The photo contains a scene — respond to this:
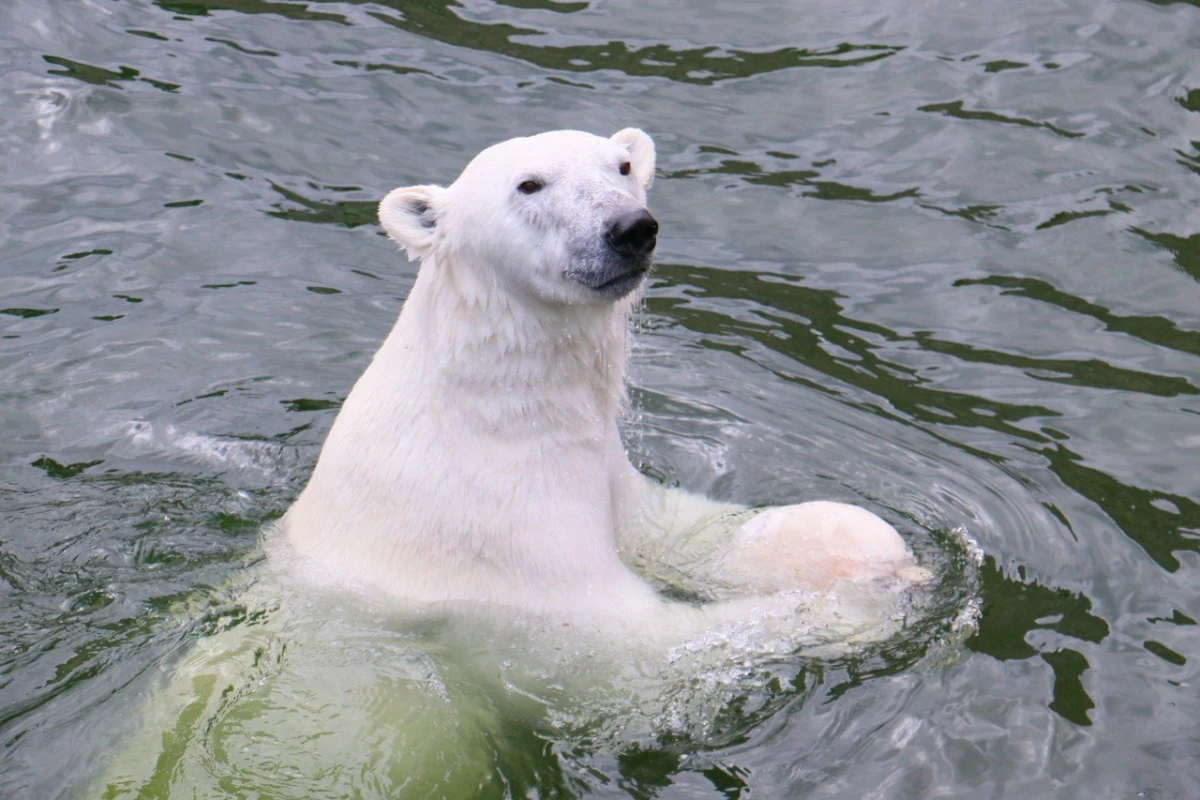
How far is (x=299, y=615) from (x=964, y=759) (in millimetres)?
2383

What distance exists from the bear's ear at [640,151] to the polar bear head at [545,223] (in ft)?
1.06

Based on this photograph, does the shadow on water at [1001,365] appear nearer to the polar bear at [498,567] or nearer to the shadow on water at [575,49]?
the polar bear at [498,567]

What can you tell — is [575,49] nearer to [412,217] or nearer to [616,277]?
[412,217]

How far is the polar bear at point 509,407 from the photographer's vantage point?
4.59 meters

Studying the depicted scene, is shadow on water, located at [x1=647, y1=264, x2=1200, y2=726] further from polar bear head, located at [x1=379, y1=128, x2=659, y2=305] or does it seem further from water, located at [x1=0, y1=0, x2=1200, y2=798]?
polar bear head, located at [x1=379, y1=128, x2=659, y2=305]

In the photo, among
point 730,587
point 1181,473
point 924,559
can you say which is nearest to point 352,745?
point 730,587

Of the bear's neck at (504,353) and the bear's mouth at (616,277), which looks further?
the bear's neck at (504,353)

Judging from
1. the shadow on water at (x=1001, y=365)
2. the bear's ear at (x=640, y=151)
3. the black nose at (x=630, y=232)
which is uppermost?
the bear's ear at (x=640, y=151)

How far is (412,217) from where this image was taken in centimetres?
484

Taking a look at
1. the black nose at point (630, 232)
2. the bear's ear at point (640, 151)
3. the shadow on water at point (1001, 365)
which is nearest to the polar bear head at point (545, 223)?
the black nose at point (630, 232)

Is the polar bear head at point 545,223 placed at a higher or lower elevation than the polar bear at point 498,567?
higher

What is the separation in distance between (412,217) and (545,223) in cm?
56

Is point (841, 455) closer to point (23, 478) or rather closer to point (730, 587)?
point (730, 587)

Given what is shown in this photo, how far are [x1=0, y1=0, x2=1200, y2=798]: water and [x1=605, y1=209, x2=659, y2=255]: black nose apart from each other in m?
1.60
